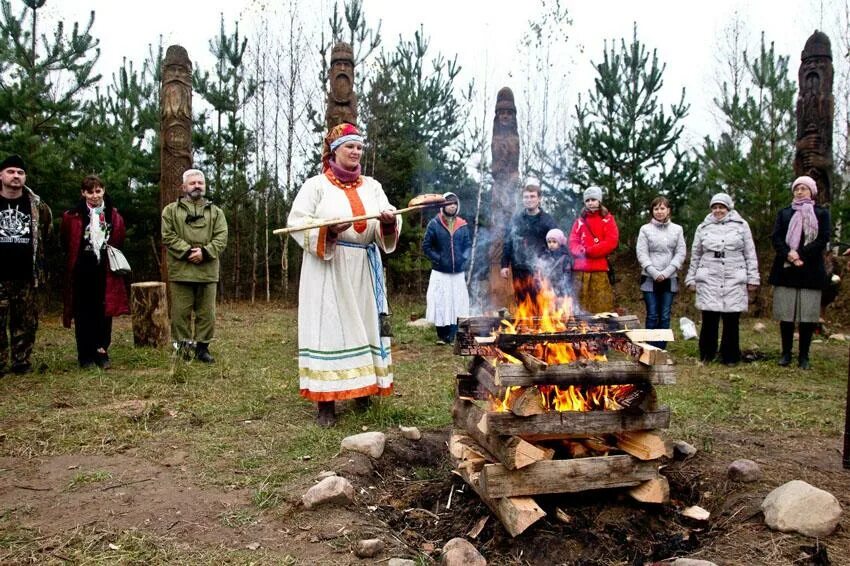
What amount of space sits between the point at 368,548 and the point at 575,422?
3.97 ft

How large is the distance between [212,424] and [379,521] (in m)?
2.14

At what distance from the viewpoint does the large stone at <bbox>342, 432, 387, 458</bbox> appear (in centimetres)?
407

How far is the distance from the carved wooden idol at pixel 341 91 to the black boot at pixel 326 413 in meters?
4.62

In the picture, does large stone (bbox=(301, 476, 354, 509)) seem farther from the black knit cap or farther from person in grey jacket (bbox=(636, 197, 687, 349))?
person in grey jacket (bbox=(636, 197, 687, 349))

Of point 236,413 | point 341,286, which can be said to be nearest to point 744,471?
point 341,286

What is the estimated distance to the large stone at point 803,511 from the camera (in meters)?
2.95

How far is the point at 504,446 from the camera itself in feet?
10.5

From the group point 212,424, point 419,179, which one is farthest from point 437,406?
point 419,179

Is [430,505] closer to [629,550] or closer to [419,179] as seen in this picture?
[629,550]

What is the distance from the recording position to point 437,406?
5.43 metres

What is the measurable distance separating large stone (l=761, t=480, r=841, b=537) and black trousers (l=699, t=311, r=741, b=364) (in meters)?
4.83

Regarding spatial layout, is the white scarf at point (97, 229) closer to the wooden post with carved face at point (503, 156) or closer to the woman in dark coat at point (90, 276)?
the woman in dark coat at point (90, 276)

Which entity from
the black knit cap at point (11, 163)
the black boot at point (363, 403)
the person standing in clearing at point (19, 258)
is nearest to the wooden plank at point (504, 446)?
the black boot at point (363, 403)

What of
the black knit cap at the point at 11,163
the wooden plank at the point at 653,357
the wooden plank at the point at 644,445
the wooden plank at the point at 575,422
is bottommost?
the wooden plank at the point at 644,445
